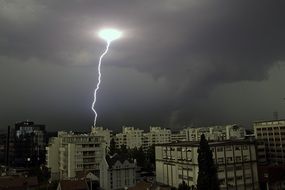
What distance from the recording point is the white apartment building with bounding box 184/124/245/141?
87250mm

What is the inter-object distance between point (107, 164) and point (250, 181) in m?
21.0

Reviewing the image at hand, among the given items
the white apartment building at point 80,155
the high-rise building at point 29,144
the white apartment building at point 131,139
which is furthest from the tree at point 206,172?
the white apartment building at point 131,139

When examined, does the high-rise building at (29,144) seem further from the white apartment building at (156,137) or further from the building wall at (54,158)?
the white apartment building at (156,137)

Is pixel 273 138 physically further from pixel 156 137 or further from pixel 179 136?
Answer: pixel 179 136

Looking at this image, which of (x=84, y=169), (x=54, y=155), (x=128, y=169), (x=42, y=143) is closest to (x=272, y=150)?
(x=128, y=169)

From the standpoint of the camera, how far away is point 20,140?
9269cm

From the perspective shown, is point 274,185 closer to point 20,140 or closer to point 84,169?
point 84,169

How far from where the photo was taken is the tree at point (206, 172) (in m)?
32.7

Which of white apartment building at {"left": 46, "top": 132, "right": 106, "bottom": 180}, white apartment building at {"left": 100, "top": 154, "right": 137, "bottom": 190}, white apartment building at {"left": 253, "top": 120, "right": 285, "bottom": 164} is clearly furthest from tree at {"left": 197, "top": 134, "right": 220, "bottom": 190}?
white apartment building at {"left": 253, "top": 120, "right": 285, "bottom": 164}

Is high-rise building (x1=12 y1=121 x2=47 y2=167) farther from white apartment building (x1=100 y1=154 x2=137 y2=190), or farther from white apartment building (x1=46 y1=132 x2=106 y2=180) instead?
white apartment building (x1=100 y1=154 x2=137 y2=190)

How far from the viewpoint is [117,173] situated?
49.4 m

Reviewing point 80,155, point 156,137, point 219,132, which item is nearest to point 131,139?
point 156,137

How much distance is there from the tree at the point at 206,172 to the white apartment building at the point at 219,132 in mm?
49329

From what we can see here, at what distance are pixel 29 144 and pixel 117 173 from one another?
52102 mm
